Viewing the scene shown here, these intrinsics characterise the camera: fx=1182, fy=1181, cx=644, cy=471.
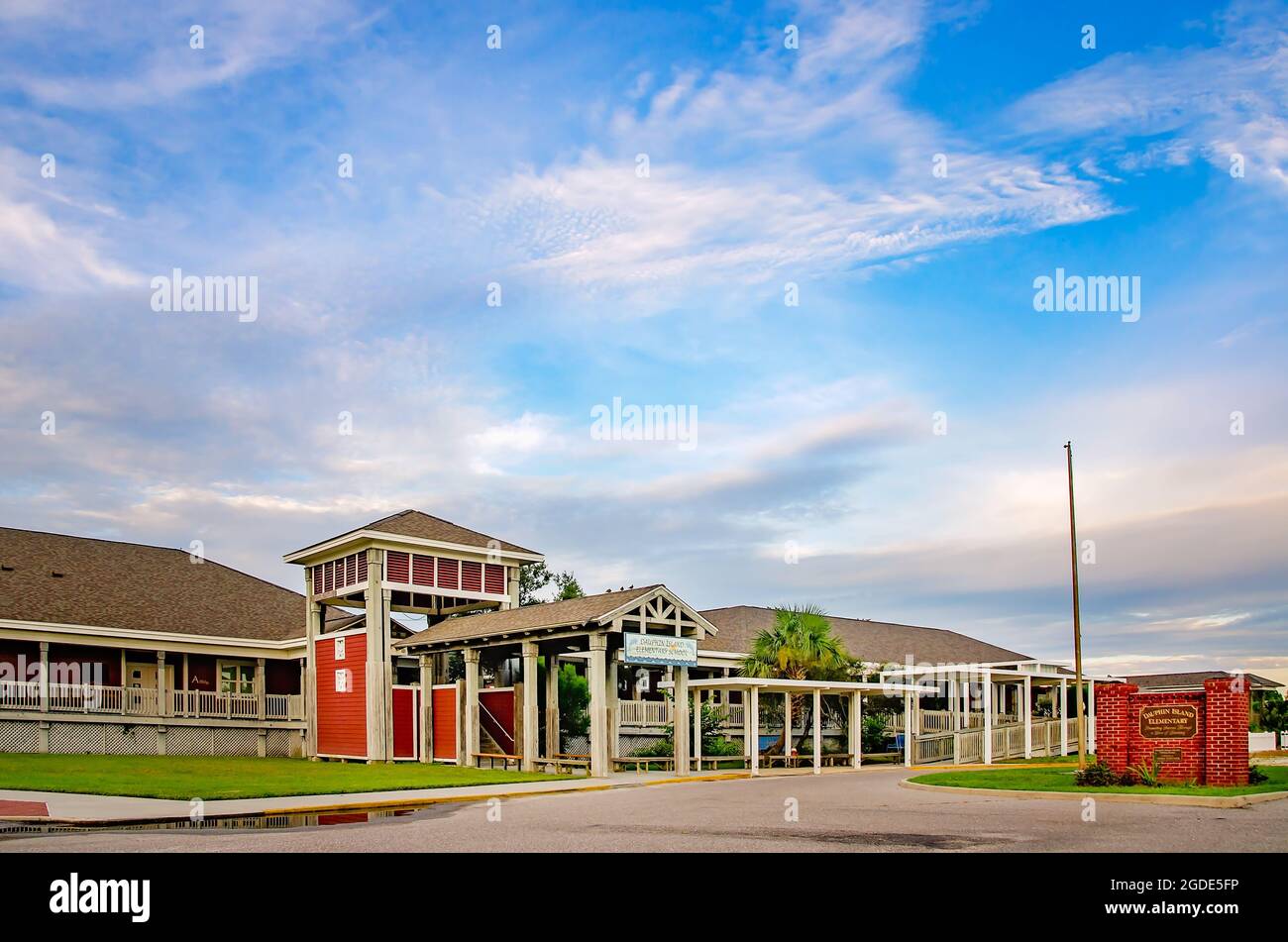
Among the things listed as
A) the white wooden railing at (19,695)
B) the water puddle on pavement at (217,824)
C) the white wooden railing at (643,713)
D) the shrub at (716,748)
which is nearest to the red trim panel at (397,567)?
the white wooden railing at (643,713)

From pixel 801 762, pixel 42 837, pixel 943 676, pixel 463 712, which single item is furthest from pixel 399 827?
pixel 943 676

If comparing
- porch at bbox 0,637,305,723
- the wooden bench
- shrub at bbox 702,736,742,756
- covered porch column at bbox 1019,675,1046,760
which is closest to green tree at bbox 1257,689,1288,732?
covered porch column at bbox 1019,675,1046,760

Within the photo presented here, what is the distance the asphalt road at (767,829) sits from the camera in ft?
42.1

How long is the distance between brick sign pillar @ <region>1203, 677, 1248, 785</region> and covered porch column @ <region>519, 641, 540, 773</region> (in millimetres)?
16030

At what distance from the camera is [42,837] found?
14180 mm

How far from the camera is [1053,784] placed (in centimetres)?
2278

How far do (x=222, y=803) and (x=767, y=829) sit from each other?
9.62m

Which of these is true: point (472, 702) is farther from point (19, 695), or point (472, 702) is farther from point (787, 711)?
point (19, 695)

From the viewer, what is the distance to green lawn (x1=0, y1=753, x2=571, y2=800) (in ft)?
73.2

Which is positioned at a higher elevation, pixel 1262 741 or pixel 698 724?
pixel 698 724

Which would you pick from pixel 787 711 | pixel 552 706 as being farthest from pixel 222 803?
pixel 787 711

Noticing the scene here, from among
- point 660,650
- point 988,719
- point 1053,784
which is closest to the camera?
point 1053,784

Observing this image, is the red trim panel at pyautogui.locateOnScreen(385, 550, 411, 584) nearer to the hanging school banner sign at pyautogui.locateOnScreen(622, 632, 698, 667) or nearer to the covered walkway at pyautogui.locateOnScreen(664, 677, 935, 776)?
the hanging school banner sign at pyautogui.locateOnScreen(622, 632, 698, 667)
